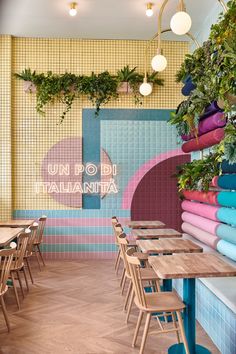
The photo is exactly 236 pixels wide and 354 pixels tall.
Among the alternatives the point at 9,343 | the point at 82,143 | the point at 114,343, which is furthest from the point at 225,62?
the point at 82,143

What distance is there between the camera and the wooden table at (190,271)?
3463 mm

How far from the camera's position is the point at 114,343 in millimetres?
4305

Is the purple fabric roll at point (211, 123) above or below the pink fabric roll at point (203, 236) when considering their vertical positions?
above

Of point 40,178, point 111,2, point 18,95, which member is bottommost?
point 40,178

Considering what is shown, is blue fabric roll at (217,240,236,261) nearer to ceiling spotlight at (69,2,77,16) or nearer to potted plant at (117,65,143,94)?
potted plant at (117,65,143,94)

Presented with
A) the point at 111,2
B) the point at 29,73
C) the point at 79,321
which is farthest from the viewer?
the point at 29,73

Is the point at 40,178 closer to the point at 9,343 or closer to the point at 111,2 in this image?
the point at 111,2

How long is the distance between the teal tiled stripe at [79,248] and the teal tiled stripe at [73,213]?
1.98ft

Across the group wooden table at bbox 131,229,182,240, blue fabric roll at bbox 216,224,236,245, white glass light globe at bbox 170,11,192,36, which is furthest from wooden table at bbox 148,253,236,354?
white glass light globe at bbox 170,11,192,36

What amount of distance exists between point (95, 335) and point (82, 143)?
4.95 metres

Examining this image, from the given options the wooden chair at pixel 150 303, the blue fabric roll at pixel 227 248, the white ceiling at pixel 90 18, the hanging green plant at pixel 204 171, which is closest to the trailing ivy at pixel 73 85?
the white ceiling at pixel 90 18

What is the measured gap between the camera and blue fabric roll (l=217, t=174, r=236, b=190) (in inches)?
188

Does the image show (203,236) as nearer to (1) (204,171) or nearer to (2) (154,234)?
(2) (154,234)

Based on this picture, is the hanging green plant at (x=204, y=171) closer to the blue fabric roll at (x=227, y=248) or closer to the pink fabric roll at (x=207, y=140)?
the pink fabric roll at (x=207, y=140)
